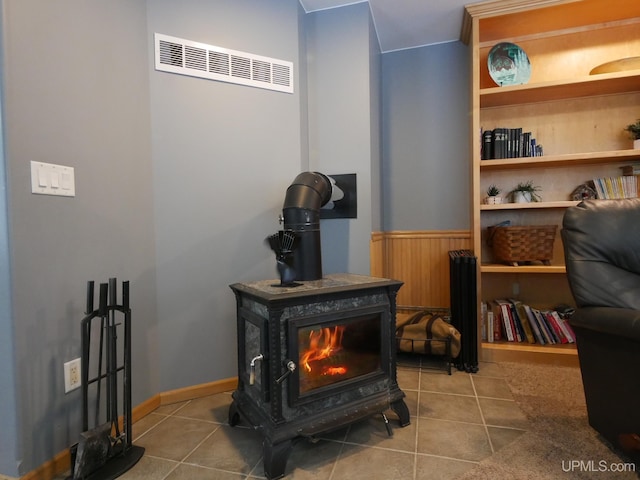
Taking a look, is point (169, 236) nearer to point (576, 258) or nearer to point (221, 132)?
point (221, 132)

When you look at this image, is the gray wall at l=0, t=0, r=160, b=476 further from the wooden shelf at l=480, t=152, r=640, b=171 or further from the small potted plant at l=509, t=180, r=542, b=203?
the small potted plant at l=509, t=180, r=542, b=203

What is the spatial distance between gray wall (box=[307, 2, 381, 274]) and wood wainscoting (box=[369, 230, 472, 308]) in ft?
1.79

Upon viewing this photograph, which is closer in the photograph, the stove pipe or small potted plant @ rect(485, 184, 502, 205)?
the stove pipe

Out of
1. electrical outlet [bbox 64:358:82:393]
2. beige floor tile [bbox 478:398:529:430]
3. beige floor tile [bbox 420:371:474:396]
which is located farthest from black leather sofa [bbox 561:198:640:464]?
electrical outlet [bbox 64:358:82:393]

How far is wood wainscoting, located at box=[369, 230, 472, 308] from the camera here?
9.22ft

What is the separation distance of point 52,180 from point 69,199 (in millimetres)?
102

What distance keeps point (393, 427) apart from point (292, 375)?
2.09 feet

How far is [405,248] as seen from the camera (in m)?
2.90

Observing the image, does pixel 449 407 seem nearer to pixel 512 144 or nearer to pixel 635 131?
pixel 512 144

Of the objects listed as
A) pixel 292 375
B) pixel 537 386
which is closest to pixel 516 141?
pixel 537 386

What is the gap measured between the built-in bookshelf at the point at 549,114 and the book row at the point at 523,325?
6cm

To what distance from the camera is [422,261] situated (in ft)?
9.37

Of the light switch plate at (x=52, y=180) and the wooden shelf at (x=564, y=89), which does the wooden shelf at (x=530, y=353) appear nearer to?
the wooden shelf at (x=564, y=89)

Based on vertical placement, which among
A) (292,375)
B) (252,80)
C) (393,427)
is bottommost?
(393,427)
